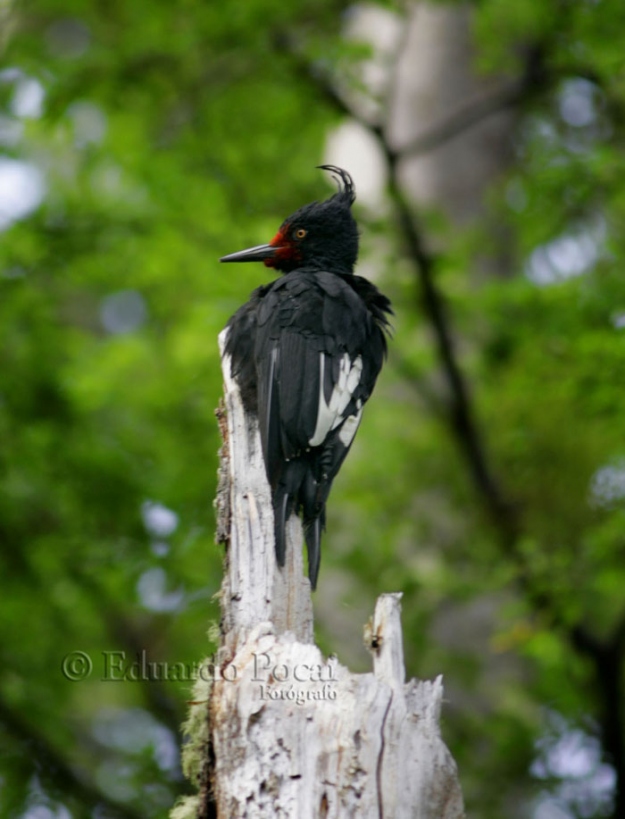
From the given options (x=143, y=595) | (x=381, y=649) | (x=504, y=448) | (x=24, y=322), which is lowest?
(x=381, y=649)

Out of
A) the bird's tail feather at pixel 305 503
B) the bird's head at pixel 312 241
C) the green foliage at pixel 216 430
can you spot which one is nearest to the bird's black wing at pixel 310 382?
the bird's tail feather at pixel 305 503

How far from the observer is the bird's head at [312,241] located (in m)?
4.76

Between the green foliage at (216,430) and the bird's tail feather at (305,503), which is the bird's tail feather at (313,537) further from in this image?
the green foliage at (216,430)

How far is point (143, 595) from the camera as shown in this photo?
21.9 ft

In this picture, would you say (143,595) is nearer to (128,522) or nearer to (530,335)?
(128,522)

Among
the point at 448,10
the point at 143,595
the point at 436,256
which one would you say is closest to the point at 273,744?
the point at 143,595

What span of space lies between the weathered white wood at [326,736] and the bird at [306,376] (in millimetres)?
573

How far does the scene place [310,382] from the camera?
12.5ft

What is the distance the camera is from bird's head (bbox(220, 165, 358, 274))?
476cm

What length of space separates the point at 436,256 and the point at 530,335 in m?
0.83

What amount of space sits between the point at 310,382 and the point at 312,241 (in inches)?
46.7

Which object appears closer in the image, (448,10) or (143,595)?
(143,595)

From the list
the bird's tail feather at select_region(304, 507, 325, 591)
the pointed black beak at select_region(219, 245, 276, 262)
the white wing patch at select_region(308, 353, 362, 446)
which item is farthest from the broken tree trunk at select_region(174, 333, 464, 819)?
the pointed black beak at select_region(219, 245, 276, 262)

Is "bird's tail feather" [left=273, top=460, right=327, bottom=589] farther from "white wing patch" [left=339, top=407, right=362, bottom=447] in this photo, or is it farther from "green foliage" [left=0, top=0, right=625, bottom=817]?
"green foliage" [left=0, top=0, right=625, bottom=817]
